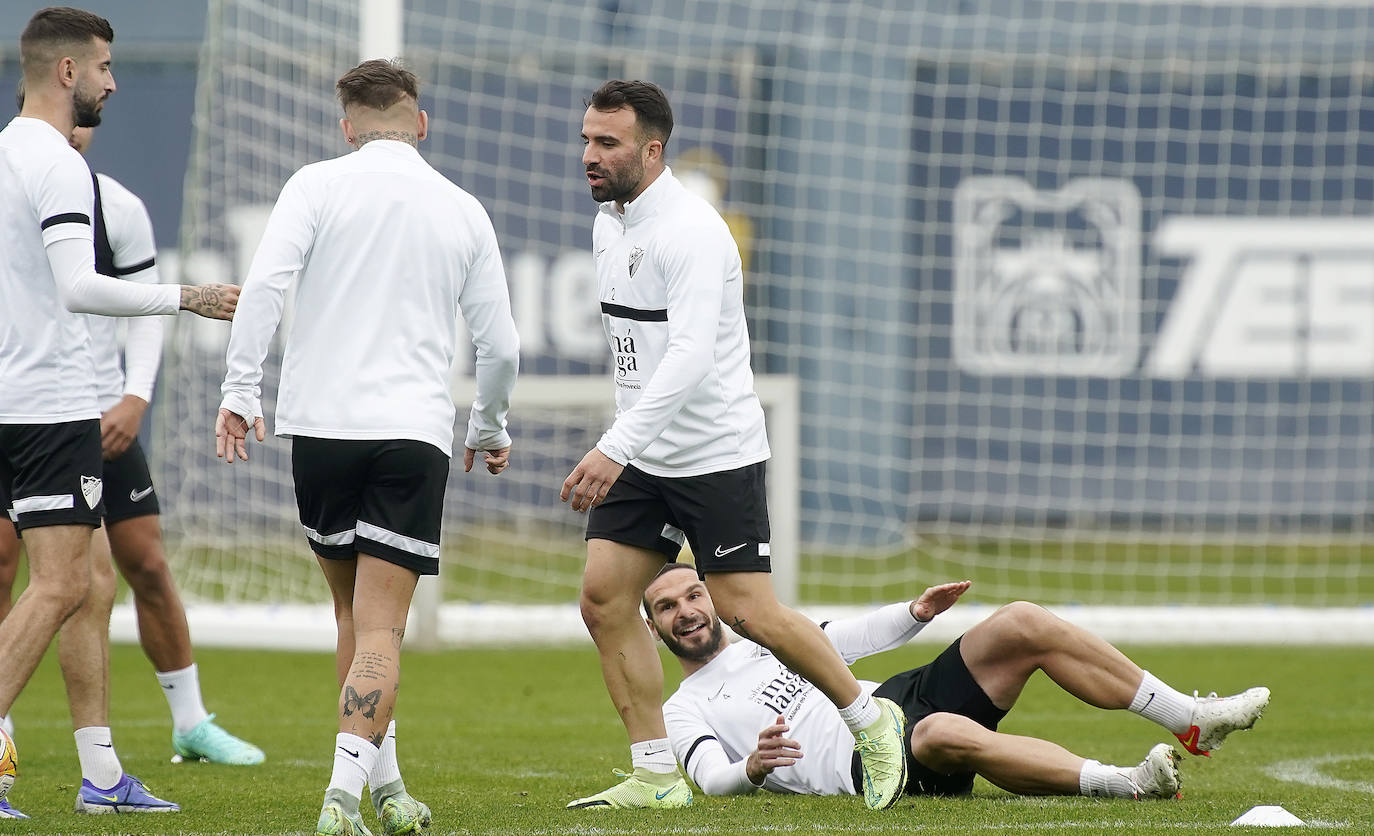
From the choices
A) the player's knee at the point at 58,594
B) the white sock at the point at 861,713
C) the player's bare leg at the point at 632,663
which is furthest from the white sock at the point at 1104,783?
the player's knee at the point at 58,594

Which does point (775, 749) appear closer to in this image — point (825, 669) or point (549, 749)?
point (825, 669)

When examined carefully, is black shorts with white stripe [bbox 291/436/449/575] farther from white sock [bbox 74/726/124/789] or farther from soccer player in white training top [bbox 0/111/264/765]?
soccer player in white training top [bbox 0/111/264/765]

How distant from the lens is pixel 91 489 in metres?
4.64

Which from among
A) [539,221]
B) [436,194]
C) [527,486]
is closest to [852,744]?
[436,194]

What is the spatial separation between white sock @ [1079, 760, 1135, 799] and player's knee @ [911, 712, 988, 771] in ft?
1.05

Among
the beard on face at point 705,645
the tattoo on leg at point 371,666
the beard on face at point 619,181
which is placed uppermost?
the beard on face at point 619,181

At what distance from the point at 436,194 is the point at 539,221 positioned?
41.6ft

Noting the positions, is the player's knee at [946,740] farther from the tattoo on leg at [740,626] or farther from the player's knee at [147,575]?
the player's knee at [147,575]

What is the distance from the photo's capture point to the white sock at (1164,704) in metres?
4.77

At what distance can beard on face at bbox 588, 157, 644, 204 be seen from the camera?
4832 mm

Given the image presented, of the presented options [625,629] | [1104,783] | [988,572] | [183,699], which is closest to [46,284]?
[625,629]

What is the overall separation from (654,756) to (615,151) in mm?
1790

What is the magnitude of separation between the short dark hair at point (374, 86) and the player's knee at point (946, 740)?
7.49 feet

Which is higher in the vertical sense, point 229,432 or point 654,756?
point 229,432
